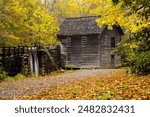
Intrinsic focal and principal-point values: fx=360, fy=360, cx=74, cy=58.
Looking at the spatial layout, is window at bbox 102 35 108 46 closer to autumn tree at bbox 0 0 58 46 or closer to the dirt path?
autumn tree at bbox 0 0 58 46

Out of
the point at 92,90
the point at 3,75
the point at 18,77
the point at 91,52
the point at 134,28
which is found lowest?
the point at 18,77

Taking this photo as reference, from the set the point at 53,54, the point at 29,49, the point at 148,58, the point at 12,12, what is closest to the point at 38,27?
the point at 12,12

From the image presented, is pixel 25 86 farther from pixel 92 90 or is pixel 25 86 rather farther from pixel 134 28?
pixel 134 28

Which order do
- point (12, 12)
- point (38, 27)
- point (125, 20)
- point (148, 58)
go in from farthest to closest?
point (38, 27)
point (12, 12)
point (125, 20)
point (148, 58)

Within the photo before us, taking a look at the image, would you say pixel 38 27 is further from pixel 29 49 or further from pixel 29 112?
pixel 29 112

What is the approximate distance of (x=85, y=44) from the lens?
156 ft

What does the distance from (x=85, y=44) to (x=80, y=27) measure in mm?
2331

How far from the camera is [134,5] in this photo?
14789 millimetres

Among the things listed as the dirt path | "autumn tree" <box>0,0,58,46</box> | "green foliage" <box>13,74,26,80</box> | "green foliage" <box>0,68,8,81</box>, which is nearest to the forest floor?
the dirt path

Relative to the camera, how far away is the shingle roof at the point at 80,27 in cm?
4628

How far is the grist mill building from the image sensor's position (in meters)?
46.8

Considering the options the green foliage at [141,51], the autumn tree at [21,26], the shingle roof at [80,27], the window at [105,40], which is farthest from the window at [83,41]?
the green foliage at [141,51]

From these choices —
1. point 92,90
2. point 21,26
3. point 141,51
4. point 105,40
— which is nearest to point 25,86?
point 141,51

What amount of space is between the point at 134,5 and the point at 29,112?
878 cm
